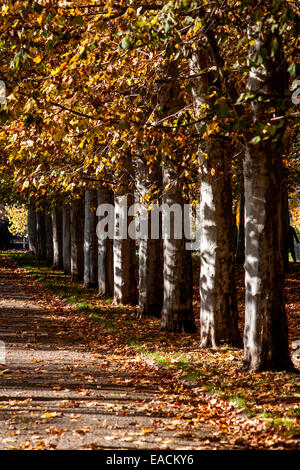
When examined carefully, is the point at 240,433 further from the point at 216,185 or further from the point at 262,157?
the point at 216,185

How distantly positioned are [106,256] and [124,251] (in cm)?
273

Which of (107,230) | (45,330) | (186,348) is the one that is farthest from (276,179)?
(107,230)

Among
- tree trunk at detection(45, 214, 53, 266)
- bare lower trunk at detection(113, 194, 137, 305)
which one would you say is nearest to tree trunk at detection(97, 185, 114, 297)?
bare lower trunk at detection(113, 194, 137, 305)

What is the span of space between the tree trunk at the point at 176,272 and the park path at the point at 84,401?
1989 mm

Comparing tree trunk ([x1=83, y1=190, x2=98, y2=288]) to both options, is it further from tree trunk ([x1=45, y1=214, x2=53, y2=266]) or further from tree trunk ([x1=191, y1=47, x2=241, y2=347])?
tree trunk ([x1=45, y1=214, x2=53, y2=266])

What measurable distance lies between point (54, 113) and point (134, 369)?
4422 mm

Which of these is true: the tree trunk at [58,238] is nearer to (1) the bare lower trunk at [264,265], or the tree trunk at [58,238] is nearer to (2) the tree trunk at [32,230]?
(2) the tree trunk at [32,230]

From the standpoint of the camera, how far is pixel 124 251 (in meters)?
19.2

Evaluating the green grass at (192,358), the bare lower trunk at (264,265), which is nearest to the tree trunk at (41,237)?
the green grass at (192,358)

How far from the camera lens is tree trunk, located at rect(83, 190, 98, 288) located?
77.5 feet

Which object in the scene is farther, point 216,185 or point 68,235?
point 68,235

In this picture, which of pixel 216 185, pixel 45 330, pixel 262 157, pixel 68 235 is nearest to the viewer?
pixel 262 157

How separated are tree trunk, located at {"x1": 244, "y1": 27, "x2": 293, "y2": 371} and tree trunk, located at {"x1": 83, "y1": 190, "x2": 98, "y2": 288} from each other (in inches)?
574

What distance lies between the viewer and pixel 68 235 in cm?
3130
